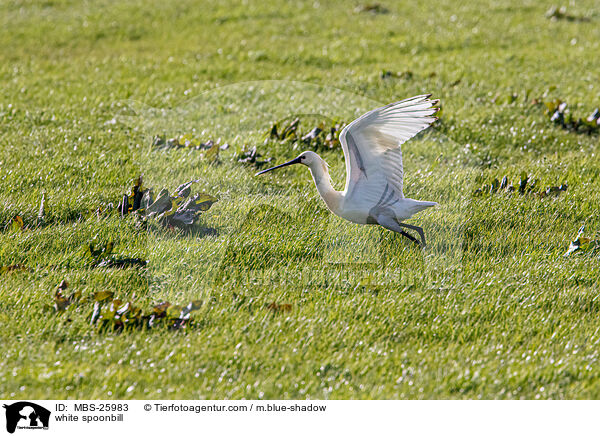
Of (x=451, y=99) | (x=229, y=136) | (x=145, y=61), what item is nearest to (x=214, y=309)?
(x=229, y=136)

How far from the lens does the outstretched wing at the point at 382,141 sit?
5207 millimetres

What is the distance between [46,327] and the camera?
16.1 feet

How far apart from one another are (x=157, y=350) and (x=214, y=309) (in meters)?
0.63

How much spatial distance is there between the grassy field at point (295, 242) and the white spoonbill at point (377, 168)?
0.52 meters

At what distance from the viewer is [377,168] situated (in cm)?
555

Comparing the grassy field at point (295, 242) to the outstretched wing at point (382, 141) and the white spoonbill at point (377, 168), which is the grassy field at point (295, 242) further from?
the outstretched wing at point (382, 141)

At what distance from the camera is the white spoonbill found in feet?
17.3

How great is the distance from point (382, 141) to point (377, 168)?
234 mm
